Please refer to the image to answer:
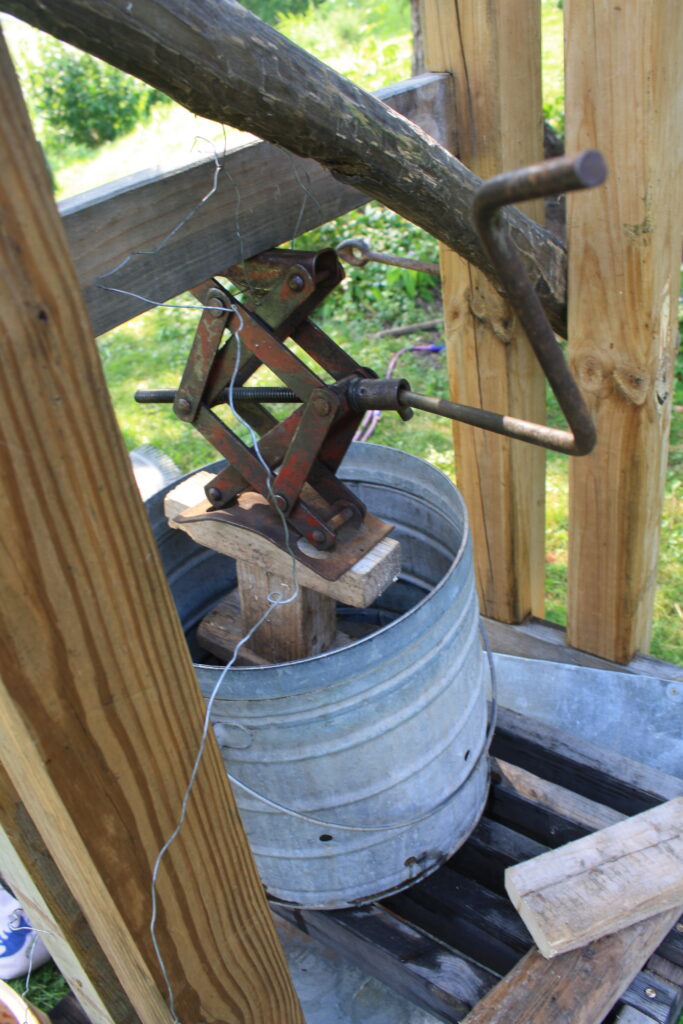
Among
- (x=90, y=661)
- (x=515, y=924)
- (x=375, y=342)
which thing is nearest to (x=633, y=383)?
(x=515, y=924)

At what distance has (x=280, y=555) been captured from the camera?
4.73 ft

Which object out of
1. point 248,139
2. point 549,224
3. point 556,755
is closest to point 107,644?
point 248,139

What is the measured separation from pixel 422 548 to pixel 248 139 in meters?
0.85

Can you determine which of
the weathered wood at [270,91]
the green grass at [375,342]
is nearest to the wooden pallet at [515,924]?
the green grass at [375,342]

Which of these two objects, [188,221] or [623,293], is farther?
[623,293]

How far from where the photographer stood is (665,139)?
61.2 inches

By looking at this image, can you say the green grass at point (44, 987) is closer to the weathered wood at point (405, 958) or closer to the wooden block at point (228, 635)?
the weathered wood at point (405, 958)

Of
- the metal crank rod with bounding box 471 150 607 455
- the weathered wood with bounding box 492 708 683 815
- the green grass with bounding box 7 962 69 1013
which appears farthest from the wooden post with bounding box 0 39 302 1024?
the green grass with bounding box 7 962 69 1013

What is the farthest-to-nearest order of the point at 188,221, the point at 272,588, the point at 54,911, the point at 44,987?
the point at 44,987
the point at 272,588
the point at 188,221
the point at 54,911

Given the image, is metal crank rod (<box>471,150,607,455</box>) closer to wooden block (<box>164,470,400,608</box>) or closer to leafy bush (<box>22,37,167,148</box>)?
wooden block (<box>164,470,400,608</box>)

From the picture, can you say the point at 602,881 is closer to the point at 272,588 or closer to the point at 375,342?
the point at 272,588

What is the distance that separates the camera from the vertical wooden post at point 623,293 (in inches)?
58.7

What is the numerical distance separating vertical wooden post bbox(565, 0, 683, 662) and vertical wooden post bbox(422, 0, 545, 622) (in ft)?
0.42

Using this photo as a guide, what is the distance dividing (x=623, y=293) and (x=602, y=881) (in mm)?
1099
